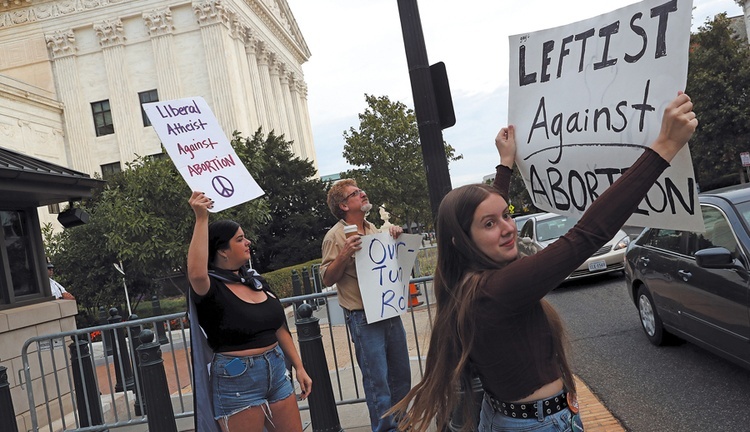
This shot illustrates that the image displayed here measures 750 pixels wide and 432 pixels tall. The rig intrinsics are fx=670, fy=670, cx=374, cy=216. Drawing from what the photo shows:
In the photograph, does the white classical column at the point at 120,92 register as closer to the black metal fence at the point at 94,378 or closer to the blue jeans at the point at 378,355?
the black metal fence at the point at 94,378

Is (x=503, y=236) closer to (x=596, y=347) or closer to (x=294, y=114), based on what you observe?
(x=596, y=347)

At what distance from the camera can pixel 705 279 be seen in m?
5.72

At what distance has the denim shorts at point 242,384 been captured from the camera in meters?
3.51

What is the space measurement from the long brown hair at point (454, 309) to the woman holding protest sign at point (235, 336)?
1507 millimetres

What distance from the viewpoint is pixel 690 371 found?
627 centimetres

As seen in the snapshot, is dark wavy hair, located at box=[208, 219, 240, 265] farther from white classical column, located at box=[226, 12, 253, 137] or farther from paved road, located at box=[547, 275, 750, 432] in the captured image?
white classical column, located at box=[226, 12, 253, 137]

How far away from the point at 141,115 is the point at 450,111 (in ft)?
134

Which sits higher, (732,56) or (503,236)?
(732,56)

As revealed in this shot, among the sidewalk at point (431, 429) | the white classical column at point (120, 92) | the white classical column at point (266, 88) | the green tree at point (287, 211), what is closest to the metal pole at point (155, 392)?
the sidewalk at point (431, 429)

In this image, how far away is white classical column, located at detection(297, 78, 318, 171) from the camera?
62.8 metres

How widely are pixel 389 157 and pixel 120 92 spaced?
1752 cm

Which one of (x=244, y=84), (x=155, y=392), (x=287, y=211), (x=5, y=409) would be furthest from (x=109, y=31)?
(x=155, y=392)

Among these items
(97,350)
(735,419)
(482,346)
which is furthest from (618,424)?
(97,350)

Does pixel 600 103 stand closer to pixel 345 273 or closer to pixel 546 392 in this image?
pixel 546 392
